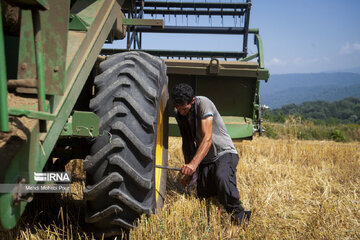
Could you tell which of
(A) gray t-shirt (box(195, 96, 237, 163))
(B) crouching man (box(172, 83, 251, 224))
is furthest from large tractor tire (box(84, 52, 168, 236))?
(A) gray t-shirt (box(195, 96, 237, 163))

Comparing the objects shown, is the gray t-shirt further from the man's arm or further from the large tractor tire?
the large tractor tire

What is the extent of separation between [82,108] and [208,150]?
3.98ft

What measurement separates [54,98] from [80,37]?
53 centimetres

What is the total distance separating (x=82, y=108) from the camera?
3.14 m

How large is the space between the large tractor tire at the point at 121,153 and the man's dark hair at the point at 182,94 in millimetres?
705

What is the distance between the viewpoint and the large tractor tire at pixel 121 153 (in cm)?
215

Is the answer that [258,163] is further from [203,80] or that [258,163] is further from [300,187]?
[203,80]

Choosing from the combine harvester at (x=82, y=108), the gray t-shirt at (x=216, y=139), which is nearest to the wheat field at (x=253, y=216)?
the combine harvester at (x=82, y=108)

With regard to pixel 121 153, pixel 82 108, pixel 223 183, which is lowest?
pixel 223 183

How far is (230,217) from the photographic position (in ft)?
9.74

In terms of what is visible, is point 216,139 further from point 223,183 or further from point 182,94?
point 182,94

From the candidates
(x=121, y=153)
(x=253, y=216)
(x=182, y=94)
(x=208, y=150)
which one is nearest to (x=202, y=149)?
(x=208, y=150)

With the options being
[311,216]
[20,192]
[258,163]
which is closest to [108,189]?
[20,192]

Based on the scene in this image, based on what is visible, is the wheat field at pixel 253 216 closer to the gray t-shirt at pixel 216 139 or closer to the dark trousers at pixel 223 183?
the dark trousers at pixel 223 183
